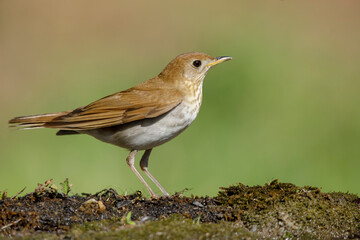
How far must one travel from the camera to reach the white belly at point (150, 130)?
609 cm

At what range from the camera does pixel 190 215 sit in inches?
174

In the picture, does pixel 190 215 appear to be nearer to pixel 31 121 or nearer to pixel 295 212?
pixel 295 212

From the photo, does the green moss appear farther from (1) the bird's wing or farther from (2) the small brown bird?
(1) the bird's wing

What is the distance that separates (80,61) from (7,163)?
5801 mm

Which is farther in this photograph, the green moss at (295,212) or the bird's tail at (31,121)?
the bird's tail at (31,121)

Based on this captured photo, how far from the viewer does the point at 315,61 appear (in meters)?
13.3

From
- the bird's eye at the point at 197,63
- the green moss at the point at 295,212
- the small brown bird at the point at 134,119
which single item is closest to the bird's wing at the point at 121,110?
the small brown bird at the point at 134,119

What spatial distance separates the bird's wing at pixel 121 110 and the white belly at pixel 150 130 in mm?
85

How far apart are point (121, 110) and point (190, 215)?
2113 millimetres

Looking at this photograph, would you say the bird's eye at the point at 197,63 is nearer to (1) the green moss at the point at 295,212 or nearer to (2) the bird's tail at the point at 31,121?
(2) the bird's tail at the point at 31,121

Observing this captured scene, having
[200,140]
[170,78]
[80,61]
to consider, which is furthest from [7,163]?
[80,61]

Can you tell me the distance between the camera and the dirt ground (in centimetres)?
388

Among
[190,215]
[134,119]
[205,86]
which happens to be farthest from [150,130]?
→ [205,86]

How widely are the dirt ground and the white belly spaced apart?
119cm
